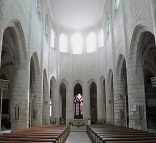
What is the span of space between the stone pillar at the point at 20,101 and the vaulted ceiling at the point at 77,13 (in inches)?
481

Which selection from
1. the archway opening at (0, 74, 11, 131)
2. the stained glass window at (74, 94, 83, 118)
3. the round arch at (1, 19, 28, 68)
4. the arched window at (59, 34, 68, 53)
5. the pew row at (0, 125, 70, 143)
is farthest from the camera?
the stained glass window at (74, 94, 83, 118)

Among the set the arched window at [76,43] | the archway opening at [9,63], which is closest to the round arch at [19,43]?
the archway opening at [9,63]

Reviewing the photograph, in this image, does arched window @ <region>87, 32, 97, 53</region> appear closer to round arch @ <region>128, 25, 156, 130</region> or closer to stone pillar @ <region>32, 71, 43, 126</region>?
stone pillar @ <region>32, 71, 43, 126</region>

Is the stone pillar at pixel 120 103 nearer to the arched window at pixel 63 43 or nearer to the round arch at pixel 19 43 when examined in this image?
the round arch at pixel 19 43

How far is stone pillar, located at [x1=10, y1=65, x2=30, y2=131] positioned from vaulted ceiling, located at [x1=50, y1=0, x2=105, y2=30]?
481 inches

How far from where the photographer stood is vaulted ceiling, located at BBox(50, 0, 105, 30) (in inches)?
987

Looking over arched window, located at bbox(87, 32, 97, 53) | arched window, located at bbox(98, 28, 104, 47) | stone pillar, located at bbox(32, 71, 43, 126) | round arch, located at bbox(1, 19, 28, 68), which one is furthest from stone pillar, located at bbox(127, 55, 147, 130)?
arched window, located at bbox(87, 32, 97, 53)

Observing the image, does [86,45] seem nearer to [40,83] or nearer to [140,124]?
[40,83]

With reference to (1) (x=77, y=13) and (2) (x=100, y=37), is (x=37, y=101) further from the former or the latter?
(2) (x=100, y=37)

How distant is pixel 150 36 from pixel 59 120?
18087 mm

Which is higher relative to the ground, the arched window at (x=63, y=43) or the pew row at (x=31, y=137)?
the arched window at (x=63, y=43)

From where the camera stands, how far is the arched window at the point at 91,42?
1241 inches

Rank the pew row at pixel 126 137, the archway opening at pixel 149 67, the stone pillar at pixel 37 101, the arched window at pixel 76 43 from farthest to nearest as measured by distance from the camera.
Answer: the arched window at pixel 76 43, the stone pillar at pixel 37 101, the archway opening at pixel 149 67, the pew row at pixel 126 137

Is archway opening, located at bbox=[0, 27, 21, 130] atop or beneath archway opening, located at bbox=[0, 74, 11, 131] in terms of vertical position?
atop
